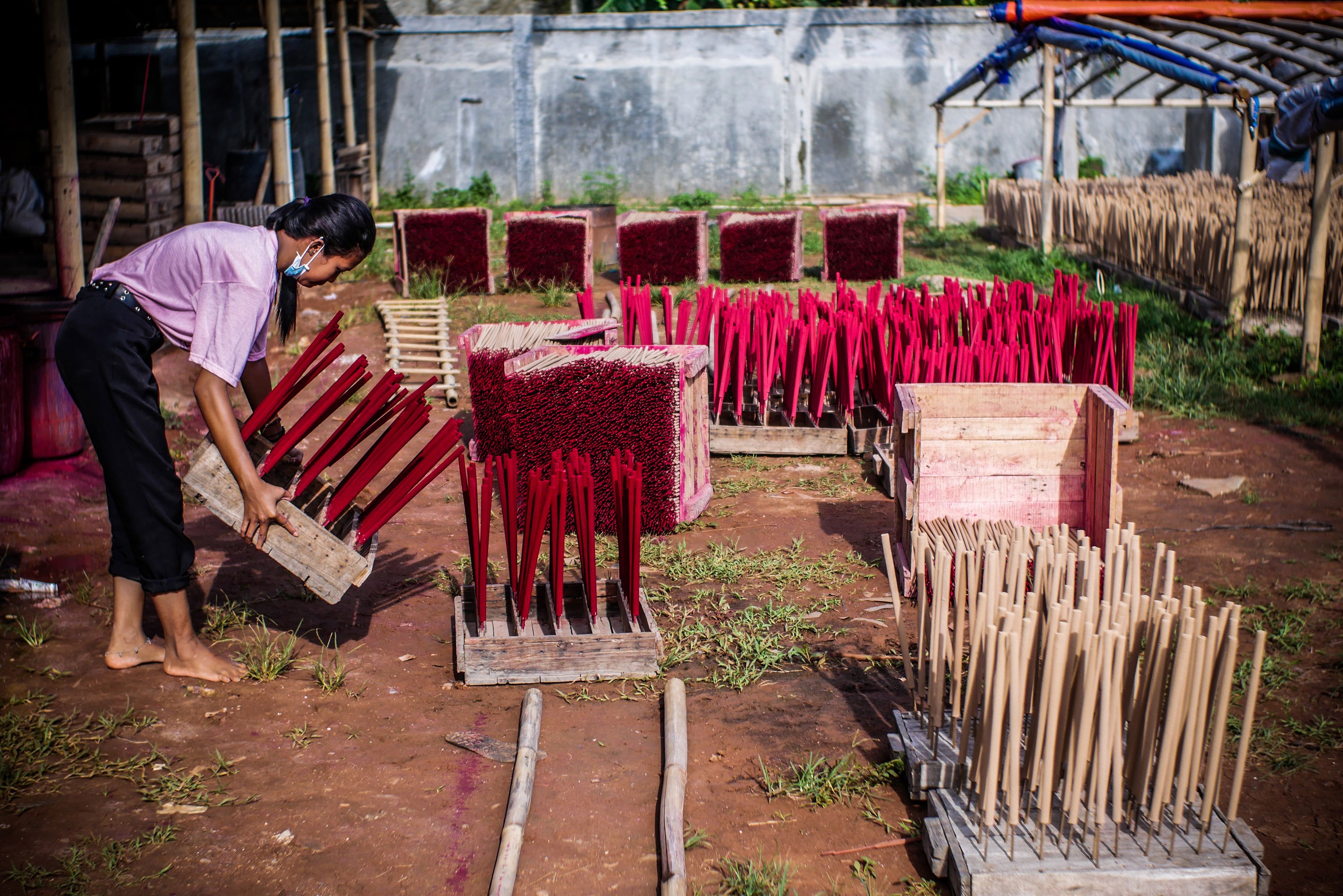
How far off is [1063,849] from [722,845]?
794 millimetres

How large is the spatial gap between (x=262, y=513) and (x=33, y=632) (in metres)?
1.20

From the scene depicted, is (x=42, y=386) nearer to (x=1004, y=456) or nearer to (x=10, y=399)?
(x=10, y=399)

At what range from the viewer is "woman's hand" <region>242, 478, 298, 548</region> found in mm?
3156

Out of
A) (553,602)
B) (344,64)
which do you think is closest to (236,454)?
(553,602)

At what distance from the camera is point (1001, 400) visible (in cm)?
429

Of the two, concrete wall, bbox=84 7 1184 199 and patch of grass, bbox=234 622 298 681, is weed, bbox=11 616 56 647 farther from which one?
concrete wall, bbox=84 7 1184 199

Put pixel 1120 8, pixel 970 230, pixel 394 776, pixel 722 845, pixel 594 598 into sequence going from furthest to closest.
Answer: pixel 970 230
pixel 1120 8
pixel 594 598
pixel 394 776
pixel 722 845

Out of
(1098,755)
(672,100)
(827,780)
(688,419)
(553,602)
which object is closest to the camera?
(1098,755)

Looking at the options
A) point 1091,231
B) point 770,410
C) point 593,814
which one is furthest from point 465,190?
point 593,814

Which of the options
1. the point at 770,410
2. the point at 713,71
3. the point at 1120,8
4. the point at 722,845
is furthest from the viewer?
the point at 713,71

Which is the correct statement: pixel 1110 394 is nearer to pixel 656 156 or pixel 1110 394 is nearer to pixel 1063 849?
pixel 1063 849

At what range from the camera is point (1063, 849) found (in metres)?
2.41

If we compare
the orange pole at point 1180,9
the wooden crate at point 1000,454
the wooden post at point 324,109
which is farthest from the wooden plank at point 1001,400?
the wooden post at point 324,109

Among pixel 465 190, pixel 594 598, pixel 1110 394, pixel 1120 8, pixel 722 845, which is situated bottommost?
pixel 722 845
